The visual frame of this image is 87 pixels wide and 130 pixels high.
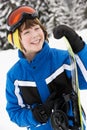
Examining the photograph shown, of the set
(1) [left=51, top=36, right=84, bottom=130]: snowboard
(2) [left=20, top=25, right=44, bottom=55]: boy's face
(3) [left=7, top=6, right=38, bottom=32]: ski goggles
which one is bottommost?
(1) [left=51, top=36, right=84, bottom=130]: snowboard

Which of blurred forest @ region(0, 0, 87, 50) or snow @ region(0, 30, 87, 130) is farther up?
blurred forest @ region(0, 0, 87, 50)

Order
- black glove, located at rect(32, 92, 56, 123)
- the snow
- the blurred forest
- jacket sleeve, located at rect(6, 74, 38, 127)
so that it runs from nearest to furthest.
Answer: black glove, located at rect(32, 92, 56, 123), jacket sleeve, located at rect(6, 74, 38, 127), the snow, the blurred forest

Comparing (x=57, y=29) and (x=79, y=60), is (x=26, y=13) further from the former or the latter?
(x=79, y=60)

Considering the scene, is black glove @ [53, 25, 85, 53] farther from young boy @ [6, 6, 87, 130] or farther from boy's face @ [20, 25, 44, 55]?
boy's face @ [20, 25, 44, 55]

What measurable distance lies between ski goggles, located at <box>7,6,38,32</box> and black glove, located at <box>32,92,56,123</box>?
1.97ft

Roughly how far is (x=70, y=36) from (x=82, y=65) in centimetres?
24

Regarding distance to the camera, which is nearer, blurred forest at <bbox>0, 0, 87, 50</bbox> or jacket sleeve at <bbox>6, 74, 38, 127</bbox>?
jacket sleeve at <bbox>6, 74, 38, 127</bbox>

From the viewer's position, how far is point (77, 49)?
291 cm

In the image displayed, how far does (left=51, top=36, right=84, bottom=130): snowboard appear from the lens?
291 centimetres

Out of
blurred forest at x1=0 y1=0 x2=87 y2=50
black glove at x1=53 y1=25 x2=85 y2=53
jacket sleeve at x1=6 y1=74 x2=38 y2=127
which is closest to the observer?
black glove at x1=53 y1=25 x2=85 y2=53

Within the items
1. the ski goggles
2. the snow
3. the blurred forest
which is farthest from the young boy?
the blurred forest

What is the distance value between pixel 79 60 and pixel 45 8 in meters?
22.6

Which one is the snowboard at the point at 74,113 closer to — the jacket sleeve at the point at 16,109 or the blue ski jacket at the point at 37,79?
the blue ski jacket at the point at 37,79

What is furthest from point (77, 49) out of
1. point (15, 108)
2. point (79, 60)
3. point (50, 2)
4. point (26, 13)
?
point (50, 2)
